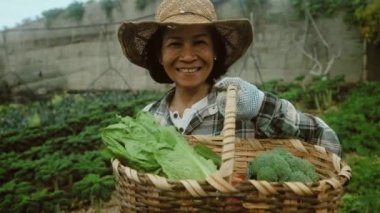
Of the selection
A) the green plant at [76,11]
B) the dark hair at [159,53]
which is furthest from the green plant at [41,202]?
the green plant at [76,11]

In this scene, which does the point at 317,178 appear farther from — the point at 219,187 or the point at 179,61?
the point at 179,61

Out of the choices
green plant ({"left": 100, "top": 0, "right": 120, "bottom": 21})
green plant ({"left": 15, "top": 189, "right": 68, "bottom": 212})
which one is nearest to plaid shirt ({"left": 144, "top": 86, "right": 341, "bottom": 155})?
green plant ({"left": 15, "top": 189, "right": 68, "bottom": 212})

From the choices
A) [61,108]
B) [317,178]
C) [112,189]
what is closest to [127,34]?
[317,178]

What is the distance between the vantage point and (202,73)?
214cm

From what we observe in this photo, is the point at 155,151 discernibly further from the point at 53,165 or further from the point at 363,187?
the point at 53,165

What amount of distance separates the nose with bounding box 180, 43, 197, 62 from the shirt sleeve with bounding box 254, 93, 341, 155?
340mm

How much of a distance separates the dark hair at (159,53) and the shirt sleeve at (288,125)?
1.55 feet

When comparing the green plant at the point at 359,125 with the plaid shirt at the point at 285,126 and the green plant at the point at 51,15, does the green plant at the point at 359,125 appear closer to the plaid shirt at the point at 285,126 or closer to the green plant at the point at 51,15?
the plaid shirt at the point at 285,126

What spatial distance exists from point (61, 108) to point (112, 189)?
645 cm

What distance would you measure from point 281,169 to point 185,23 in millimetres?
786

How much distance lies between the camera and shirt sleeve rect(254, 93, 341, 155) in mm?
1923

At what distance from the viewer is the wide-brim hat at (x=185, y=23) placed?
211 cm

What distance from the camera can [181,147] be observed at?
1.67 meters

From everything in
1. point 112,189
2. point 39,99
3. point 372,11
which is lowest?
point 39,99
